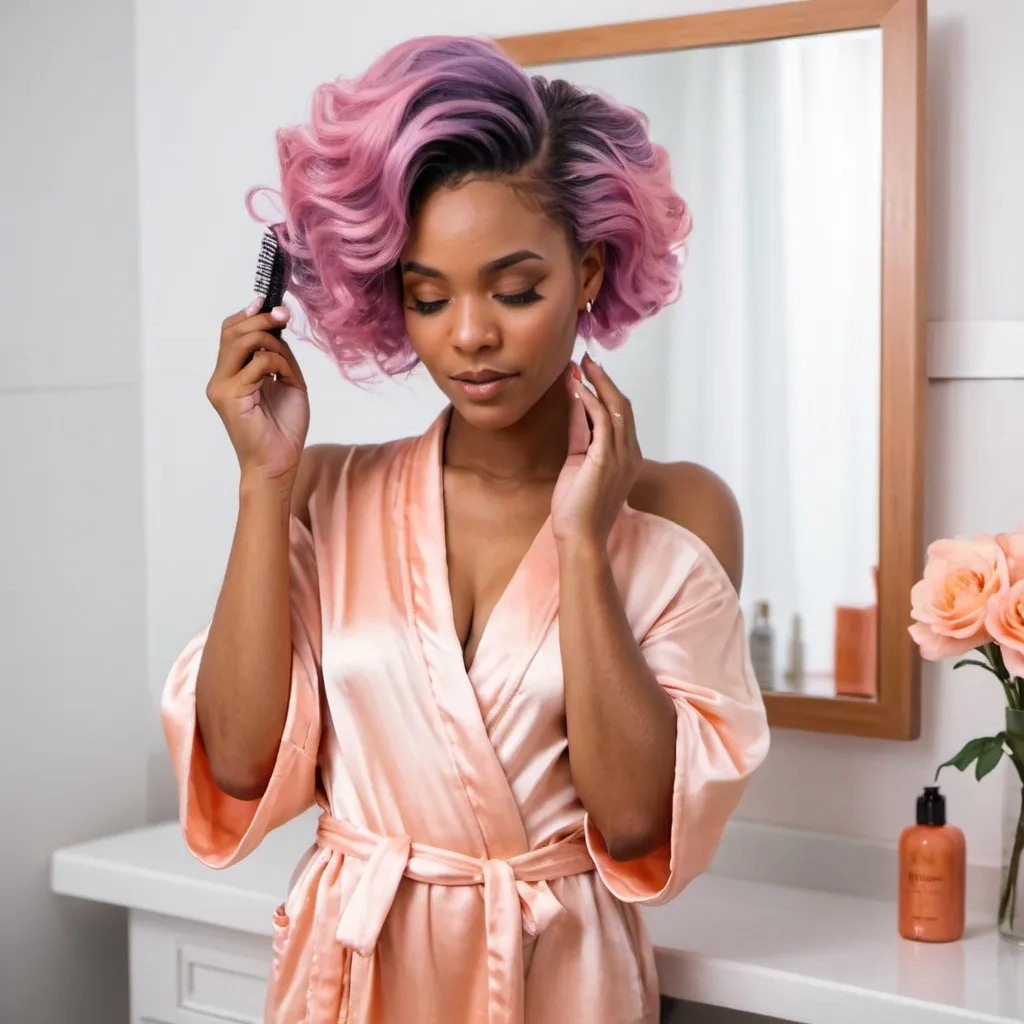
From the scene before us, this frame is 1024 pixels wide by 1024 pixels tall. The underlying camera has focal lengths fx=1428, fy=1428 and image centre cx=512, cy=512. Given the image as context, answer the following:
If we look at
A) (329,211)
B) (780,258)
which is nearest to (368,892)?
(329,211)

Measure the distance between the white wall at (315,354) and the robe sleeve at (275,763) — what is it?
0.60 meters

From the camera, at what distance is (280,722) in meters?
1.18

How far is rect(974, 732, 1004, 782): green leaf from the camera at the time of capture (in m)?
1.35

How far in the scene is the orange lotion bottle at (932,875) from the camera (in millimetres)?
1390

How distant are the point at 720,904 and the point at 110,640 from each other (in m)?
0.90

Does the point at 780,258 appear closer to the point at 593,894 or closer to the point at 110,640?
the point at 593,894

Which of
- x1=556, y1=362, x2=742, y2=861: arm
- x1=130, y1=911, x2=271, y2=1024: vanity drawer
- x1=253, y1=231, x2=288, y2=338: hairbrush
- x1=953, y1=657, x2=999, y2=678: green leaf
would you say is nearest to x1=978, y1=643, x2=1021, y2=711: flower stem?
x1=953, y1=657, x2=999, y2=678: green leaf

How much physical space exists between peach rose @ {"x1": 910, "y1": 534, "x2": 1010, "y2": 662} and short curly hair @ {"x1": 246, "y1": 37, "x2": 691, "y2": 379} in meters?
0.39

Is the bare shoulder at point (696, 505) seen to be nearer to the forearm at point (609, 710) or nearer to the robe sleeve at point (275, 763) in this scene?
the forearm at point (609, 710)

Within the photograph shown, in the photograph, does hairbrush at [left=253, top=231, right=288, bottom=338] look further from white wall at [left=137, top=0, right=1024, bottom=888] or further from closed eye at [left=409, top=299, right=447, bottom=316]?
white wall at [left=137, top=0, right=1024, bottom=888]

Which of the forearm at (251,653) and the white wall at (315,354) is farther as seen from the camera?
the white wall at (315,354)

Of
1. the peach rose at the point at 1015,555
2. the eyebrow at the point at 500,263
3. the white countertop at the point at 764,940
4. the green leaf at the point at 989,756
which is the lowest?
the white countertop at the point at 764,940

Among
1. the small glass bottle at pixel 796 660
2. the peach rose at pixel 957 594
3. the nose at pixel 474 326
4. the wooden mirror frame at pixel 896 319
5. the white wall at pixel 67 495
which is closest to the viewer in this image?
the nose at pixel 474 326

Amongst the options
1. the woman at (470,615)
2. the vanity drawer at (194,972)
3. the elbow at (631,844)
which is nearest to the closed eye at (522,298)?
the woman at (470,615)
